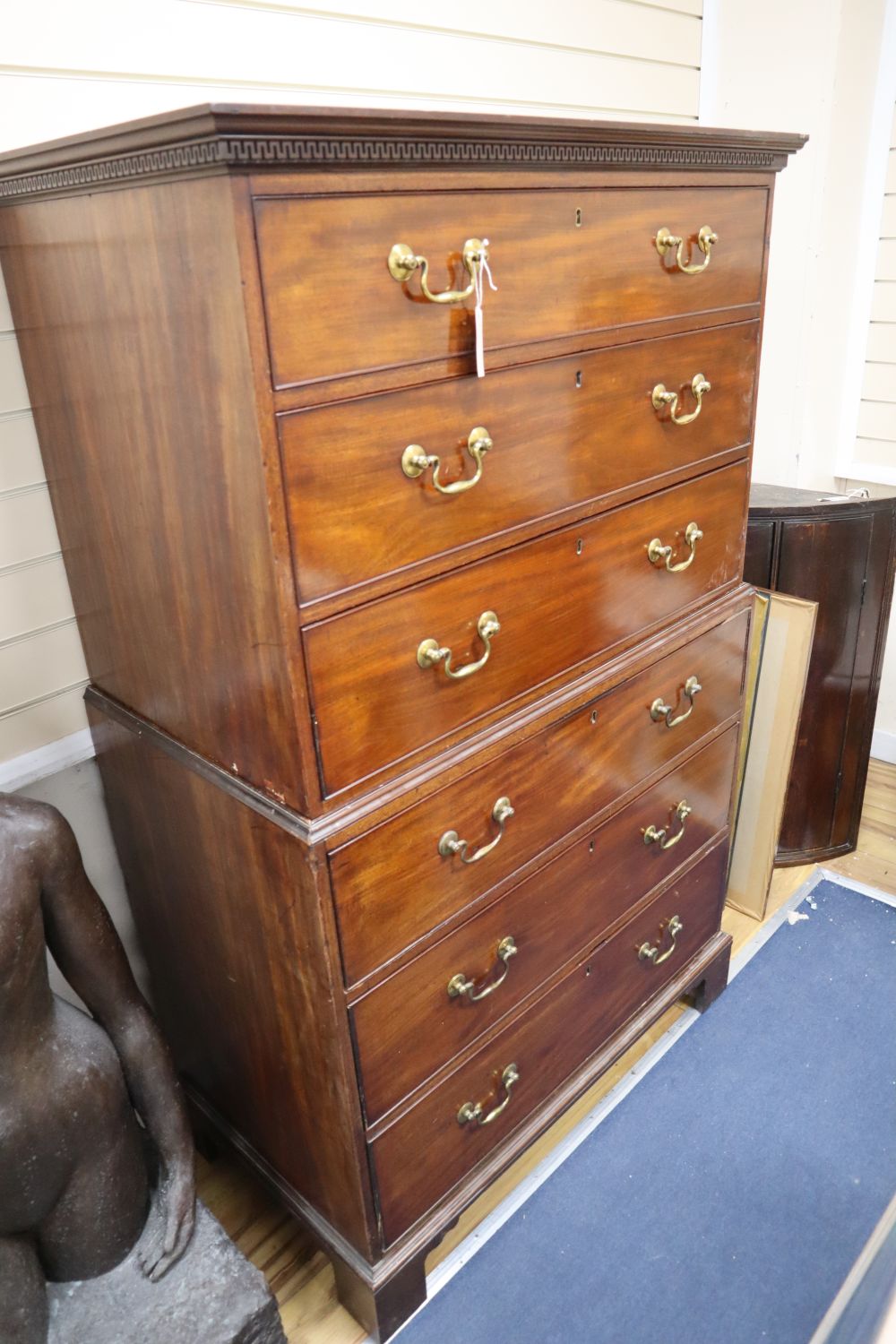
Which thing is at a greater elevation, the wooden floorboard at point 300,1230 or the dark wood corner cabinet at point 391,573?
the dark wood corner cabinet at point 391,573

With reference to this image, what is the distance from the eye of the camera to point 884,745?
2877 mm

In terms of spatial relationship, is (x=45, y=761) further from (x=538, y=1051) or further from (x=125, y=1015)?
(x=538, y=1051)

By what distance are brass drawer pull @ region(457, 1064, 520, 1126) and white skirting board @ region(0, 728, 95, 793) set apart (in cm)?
79

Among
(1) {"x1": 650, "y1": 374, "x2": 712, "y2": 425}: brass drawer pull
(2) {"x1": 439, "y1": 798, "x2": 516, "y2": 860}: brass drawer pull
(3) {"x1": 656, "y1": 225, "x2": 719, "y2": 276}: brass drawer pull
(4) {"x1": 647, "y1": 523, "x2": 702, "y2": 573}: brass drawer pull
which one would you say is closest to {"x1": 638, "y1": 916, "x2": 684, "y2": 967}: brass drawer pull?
(2) {"x1": 439, "y1": 798, "x2": 516, "y2": 860}: brass drawer pull

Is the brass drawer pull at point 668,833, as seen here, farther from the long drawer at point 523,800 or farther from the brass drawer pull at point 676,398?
the brass drawer pull at point 676,398

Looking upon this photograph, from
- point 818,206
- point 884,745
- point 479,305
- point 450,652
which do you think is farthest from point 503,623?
point 884,745

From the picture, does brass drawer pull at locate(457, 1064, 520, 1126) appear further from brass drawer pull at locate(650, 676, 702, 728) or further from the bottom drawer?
brass drawer pull at locate(650, 676, 702, 728)

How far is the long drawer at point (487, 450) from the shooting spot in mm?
973

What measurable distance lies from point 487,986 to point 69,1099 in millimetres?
567

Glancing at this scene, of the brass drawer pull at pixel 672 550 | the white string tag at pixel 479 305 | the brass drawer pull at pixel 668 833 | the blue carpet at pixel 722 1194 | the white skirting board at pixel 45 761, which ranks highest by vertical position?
the white string tag at pixel 479 305

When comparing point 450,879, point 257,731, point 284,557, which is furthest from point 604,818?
point 284,557

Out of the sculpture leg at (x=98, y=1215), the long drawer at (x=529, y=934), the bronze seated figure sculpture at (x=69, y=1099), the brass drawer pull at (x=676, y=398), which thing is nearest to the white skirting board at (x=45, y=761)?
the bronze seated figure sculpture at (x=69, y=1099)

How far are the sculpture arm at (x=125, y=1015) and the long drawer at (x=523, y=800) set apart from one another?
13.0 inches

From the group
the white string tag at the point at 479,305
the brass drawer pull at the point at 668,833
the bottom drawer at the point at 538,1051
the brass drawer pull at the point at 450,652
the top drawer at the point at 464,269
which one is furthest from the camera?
the brass drawer pull at the point at 668,833
